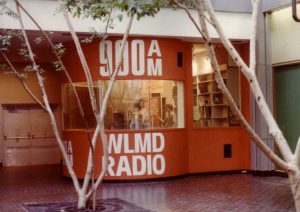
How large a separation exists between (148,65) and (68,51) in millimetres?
2446

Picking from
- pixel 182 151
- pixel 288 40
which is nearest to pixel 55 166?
pixel 182 151

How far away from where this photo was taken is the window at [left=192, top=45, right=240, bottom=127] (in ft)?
52.7

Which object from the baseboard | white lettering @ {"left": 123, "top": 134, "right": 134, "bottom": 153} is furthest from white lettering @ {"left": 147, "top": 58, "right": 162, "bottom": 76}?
the baseboard

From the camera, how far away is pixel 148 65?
1441 cm

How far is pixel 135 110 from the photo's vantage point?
14.4 metres

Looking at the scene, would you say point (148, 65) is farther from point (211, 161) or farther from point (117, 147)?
point (211, 161)

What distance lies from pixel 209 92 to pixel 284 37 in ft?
9.21

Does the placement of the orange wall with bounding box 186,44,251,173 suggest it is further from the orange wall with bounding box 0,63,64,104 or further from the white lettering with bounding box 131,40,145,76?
the orange wall with bounding box 0,63,64,104

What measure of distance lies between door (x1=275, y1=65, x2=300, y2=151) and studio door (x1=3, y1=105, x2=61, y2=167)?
9130 millimetres

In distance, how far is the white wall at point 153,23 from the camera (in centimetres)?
1312

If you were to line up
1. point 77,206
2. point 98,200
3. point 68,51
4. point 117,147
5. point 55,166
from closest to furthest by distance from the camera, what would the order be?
1. point 77,206
2. point 98,200
3. point 117,147
4. point 68,51
5. point 55,166

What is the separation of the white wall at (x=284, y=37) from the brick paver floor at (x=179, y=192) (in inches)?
135

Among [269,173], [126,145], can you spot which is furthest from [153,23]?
[269,173]

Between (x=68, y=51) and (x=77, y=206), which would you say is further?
(x=68, y=51)
